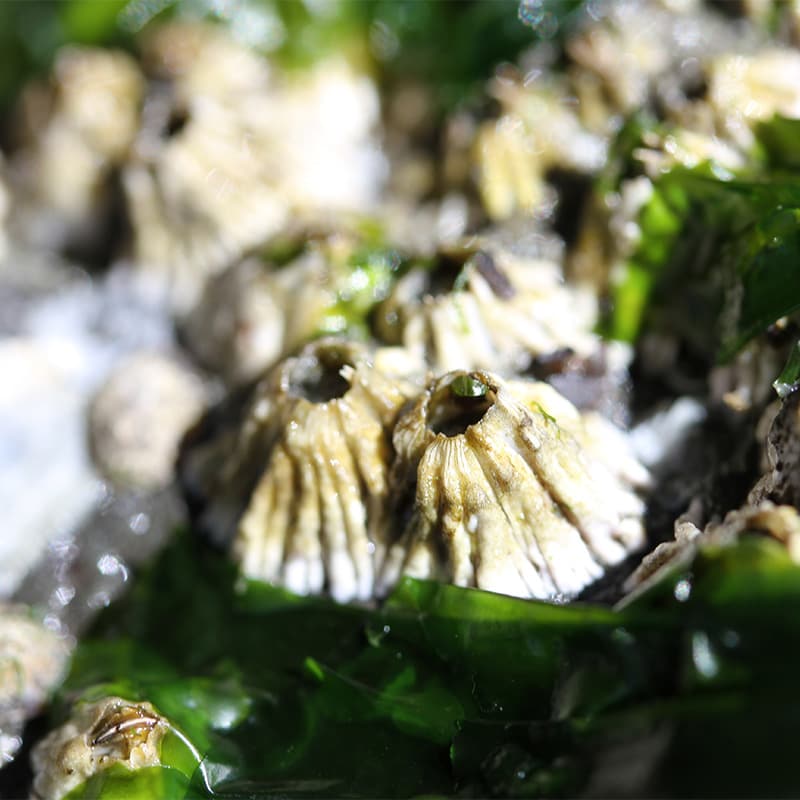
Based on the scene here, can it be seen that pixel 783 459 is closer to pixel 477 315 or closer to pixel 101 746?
pixel 477 315

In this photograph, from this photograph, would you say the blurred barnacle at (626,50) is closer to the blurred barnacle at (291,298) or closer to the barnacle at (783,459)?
the blurred barnacle at (291,298)

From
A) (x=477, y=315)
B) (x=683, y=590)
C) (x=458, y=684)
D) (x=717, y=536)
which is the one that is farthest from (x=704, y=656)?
(x=477, y=315)

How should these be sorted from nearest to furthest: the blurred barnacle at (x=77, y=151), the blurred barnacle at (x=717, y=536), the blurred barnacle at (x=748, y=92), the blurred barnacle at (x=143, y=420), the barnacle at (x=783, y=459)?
1. the blurred barnacle at (x=717, y=536)
2. the barnacle at (x=783, y=459)
3. the blurred barnacle at (x=748, y=92)
4. the blurred barnacle at (x=143, y=420)
5. the blurred barnacle at (x=77, y=151)

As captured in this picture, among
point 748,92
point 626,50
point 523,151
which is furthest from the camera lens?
point 626,50

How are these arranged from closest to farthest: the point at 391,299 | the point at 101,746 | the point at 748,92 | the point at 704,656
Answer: the point at 704,656
the point at 101,746
the point at 391,299
the point at 748,92

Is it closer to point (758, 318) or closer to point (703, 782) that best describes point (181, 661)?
point (703, 782)

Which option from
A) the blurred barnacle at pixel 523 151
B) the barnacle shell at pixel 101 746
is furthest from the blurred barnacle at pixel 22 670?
the blurred barnacle at pixel 523 151

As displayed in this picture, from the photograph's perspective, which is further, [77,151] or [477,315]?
[77,151]
